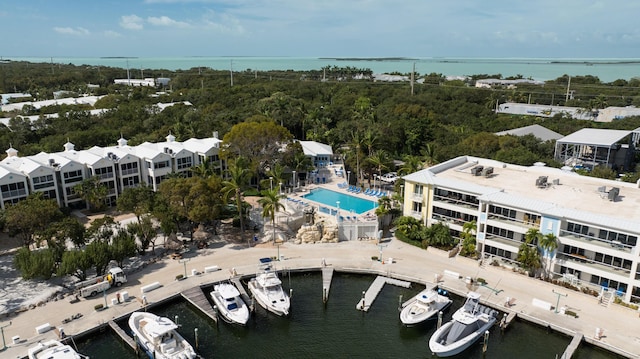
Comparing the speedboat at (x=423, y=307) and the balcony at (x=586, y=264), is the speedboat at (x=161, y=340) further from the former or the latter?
the balcony at (x=586, y=264)

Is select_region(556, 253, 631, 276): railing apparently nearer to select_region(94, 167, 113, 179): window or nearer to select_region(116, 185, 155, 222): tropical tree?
select_region(116, 185, 155, 222): tropical tree

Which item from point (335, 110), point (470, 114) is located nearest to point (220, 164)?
point (335, 110)

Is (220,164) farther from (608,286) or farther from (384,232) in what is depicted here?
(608,286)

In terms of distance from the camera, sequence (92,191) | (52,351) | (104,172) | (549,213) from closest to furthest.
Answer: (52,351), (549,213), (92,191), (104,172)

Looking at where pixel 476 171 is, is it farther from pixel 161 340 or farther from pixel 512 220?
pixel 161 340

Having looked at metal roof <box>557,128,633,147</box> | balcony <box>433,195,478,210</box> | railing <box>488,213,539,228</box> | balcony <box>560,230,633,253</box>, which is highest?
metal roof <box>557,128,633,147</box>

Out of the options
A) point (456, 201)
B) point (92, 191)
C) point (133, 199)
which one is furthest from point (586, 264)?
point (92, 191)

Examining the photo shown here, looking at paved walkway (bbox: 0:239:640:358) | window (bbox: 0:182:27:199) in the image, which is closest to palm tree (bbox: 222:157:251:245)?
paved walkway (bbox: 0:239:640:358)
